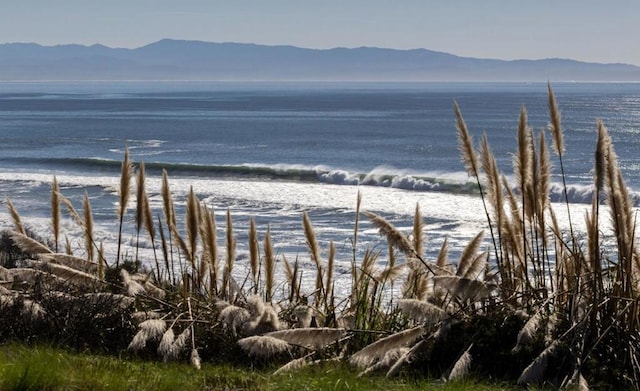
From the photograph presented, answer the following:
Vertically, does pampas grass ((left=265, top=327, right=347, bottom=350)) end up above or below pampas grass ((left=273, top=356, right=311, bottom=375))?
above

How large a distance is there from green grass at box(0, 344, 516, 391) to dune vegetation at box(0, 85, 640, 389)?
16cm

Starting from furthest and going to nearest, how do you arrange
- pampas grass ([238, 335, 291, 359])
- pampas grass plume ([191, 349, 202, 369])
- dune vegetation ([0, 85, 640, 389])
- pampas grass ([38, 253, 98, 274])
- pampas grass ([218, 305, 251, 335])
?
pampas grass ([38, 253, 98, 274]) → pampas grass ([218, 305, 251, 335]) → pampas grass plume ([191, 349, 202, 369]) → pampas grass ([238, 335, 291, 359]) → dune vegetation ([0, 85, 640, 389])

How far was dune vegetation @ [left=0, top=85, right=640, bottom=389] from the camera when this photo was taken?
6113 mm

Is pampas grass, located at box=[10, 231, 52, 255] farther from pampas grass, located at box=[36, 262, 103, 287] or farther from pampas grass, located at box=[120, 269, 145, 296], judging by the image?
pampas grass, located at box=[120, 269, 145, 296]

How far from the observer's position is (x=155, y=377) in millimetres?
5867

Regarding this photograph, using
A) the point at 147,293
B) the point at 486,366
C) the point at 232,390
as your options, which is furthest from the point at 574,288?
the point at 147,293

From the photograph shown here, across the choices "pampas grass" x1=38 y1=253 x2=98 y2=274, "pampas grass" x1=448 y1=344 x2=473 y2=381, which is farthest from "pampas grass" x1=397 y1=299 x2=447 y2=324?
"pampas grass" x1=38 y1=253 x2=98 y2=274

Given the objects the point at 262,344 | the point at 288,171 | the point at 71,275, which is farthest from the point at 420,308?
the point at 288,171

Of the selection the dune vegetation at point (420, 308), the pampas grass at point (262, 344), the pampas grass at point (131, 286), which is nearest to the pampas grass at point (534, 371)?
the dune vegetation at point (420, 308)

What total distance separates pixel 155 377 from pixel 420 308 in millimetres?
1670

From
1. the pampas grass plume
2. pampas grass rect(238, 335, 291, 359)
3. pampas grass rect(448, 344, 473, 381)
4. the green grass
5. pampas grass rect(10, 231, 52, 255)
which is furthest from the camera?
pampas grass rect(10, 231, 52, 255)

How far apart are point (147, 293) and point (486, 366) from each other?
2.65 m

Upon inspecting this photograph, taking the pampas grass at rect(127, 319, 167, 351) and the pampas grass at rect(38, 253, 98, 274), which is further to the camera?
the pampas grass at rect(38, 253, 98, 274)

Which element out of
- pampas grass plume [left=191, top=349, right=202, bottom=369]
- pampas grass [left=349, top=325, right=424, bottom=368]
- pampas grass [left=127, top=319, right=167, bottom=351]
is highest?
pampas grass [left=349, top=325, right=424, bottom=368]
